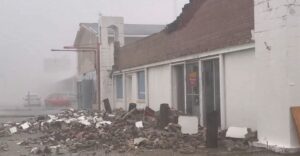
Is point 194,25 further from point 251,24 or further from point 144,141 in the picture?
point 144,141

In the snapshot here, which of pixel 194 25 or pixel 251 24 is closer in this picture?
Result: pixel 251 24

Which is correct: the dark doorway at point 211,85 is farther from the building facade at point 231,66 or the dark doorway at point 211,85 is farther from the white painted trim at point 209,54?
the white painted trim at point 209,54

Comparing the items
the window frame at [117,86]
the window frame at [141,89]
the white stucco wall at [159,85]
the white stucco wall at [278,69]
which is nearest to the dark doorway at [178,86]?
the white stucco wall at [159,85]

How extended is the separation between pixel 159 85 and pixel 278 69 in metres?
11.9

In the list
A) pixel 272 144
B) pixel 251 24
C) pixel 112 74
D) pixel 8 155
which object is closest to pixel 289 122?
pixel 272 144

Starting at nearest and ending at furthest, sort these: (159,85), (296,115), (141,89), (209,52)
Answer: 1. (296,115)
2. (209,52)
3. (159,85)
4. (141,89)

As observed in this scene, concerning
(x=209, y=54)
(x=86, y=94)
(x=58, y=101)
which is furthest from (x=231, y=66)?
(x=58, y=101)

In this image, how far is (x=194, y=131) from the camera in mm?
15375

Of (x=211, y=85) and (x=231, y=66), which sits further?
(x=211, y=85)

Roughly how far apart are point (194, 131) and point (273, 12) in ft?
15.8

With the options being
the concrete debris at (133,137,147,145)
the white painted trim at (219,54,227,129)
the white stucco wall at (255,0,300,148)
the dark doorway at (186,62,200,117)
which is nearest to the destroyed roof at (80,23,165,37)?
the dark doorway at (186,62,200,117)

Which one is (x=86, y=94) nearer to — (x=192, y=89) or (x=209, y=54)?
(x=192, y=89)

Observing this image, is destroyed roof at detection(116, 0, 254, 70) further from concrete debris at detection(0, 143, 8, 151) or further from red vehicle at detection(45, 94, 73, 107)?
red vehicle at detection(45, 94, 73, 107)

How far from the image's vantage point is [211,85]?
695 inches
